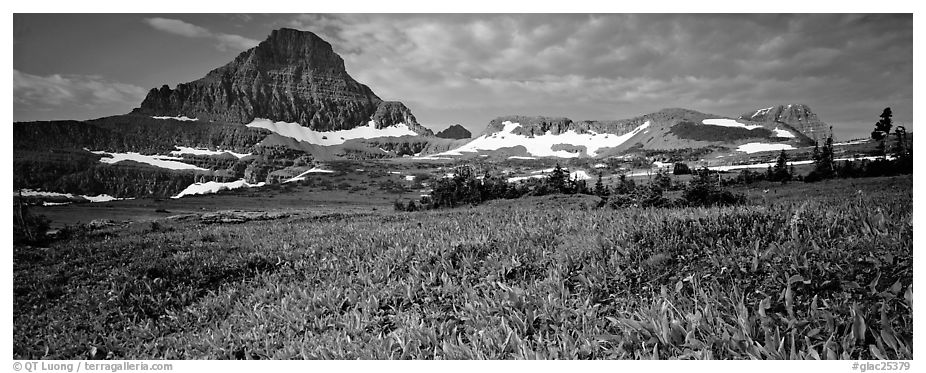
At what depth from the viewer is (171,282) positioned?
695cm

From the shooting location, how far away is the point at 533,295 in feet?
16.0

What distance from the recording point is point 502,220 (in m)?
9.64

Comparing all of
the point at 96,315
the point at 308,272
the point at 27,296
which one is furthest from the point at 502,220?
the point at 27,296

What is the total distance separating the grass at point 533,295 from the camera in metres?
3.80

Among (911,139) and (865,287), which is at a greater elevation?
(911,139)

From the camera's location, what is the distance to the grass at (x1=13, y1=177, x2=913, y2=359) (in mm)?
3799

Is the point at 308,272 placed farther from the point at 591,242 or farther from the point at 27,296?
the point at 591,242

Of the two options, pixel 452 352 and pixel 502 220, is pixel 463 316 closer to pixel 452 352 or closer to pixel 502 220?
pixel 452 352

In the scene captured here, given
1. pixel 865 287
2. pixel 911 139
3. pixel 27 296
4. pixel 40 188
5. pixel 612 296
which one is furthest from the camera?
pixel 40 188

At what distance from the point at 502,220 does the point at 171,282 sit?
6.46 meters
